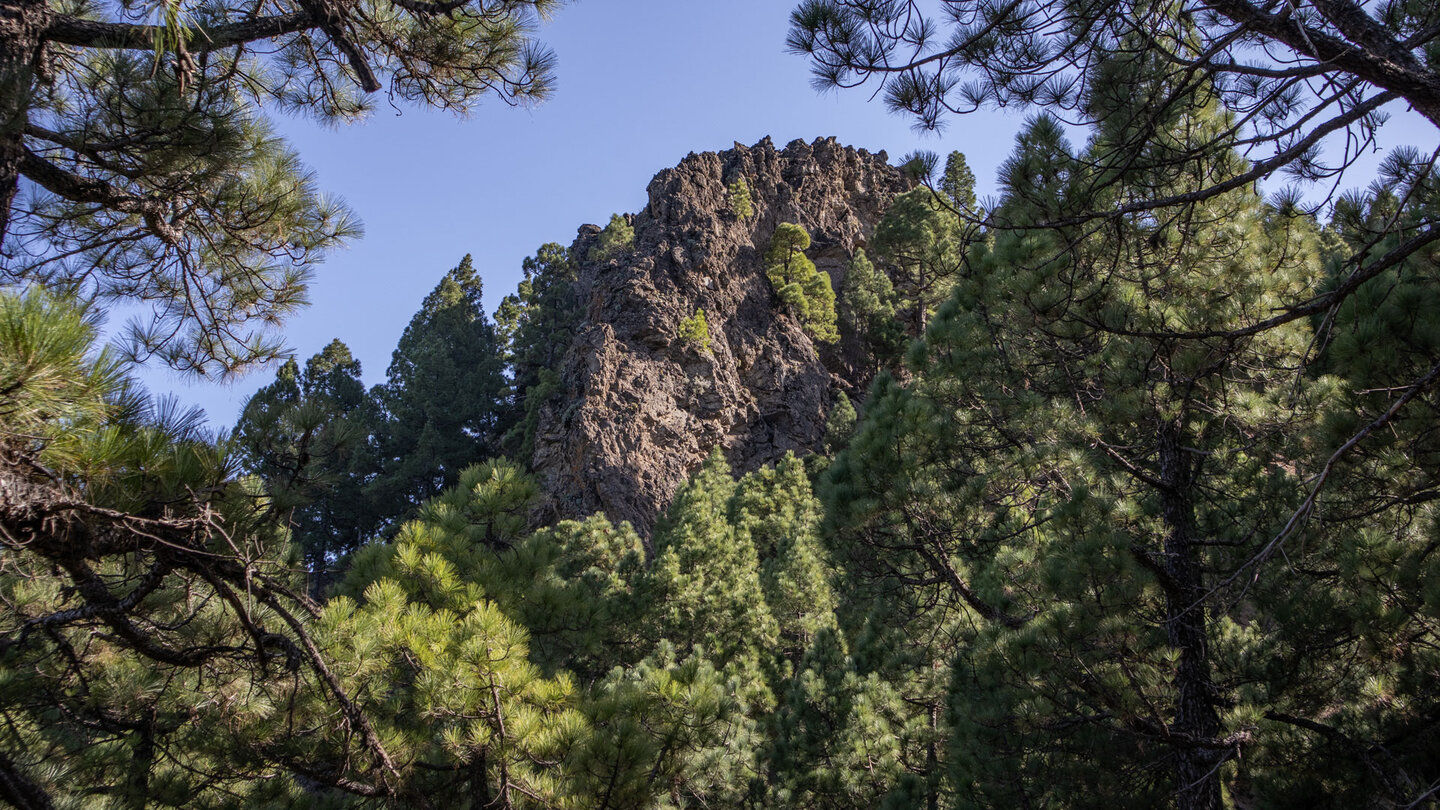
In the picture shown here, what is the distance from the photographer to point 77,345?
1.57 metres

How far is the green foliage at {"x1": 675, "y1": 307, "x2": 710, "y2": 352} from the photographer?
23.8m

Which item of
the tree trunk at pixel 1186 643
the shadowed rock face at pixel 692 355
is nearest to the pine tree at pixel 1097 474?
the tree trunk at pixel 1186 643

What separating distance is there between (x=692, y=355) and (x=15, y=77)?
21.9 meters

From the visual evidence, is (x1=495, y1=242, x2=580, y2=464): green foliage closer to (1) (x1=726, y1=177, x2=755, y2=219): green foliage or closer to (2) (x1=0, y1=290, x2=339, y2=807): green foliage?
(1) (x1=726, y1=177, x2=755, y2=219): green foliage

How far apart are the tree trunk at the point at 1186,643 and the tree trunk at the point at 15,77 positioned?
4801 millimetres

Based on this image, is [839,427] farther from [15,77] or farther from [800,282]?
[15,77]

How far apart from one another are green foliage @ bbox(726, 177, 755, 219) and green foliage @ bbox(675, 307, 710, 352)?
695 centimetres

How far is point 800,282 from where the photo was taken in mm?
28062

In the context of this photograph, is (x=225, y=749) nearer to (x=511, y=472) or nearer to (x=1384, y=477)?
(x=511, y=472)

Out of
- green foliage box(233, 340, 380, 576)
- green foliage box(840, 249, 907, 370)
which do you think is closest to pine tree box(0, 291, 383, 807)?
green foliage box(233, 340, 380, 576)

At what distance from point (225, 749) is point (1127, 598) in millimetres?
4468

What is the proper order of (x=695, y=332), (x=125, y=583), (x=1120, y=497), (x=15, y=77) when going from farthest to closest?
(x=695, y=332), (x=1120, y=497), (x=125, y=583), (x=15, y=77)

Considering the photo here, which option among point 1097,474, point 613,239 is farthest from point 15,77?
point 613,239

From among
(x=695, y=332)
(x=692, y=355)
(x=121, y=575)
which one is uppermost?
(x=695, y=332)
